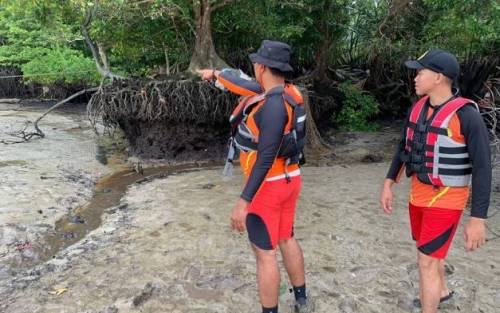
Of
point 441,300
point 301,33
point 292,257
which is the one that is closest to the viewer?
point 292,257

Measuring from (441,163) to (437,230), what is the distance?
1.21 ft

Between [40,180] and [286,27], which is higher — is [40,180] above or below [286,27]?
below

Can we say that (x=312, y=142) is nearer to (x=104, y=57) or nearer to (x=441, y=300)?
(x=104, y=57)

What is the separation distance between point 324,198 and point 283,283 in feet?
8.55

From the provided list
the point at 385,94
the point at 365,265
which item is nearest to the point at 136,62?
the point at 385,94

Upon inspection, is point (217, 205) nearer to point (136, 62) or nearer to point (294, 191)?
point (294, 191)

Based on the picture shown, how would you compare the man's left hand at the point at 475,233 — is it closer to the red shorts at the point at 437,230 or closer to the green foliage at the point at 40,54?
the red shorts at the point at 437,230

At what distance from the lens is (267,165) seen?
8.55 ft

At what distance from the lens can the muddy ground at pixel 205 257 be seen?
3.43 m

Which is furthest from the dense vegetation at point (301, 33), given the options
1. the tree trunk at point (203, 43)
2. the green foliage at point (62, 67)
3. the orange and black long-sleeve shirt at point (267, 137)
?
the orange and black long-sleeve shirt at point (267, 137)

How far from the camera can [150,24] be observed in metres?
9.31

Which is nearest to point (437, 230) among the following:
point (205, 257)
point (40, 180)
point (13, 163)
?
point (205, 257)

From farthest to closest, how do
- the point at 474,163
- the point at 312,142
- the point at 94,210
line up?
the point at 312,142, the point at 94,210, the point at 474,163

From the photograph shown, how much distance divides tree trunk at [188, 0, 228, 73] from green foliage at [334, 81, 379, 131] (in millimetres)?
3780
